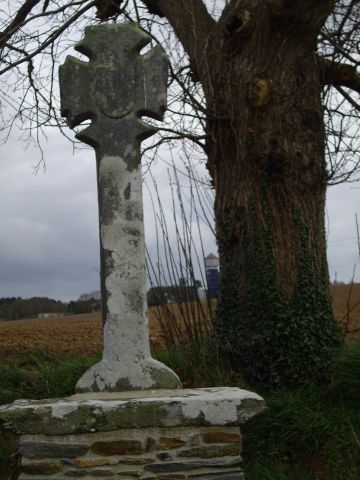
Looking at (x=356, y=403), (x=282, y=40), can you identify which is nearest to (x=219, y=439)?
(x=356, y=403)

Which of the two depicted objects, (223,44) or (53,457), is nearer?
(53,457)

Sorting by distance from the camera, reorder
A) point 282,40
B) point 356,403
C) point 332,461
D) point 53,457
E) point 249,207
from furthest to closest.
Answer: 1. point 282,40
2. point 249,207
3. point 356,403
4. point 332,461
5. point 53,457

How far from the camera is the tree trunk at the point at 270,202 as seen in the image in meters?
5.42

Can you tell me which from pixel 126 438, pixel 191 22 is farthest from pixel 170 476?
pixel 191 22

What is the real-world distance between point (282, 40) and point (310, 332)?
2928 mm

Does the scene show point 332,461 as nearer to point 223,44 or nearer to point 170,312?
point 170,312

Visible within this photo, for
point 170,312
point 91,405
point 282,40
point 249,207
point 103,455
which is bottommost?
point 103,455

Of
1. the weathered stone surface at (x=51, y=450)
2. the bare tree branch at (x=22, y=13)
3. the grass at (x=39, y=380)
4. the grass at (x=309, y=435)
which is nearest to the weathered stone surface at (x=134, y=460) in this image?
the weathered stone surface at (x=51, y=450)

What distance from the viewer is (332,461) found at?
4152mm

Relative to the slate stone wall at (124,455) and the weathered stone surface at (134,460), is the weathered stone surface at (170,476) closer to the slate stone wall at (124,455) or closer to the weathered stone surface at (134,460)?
the slate stone wall at (124,455)

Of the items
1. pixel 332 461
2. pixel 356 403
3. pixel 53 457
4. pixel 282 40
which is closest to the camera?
pixel 53 457

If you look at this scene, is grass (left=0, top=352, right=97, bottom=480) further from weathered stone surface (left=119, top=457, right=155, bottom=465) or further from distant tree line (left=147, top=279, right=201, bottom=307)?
weathered stone surface (left=119, top=457, right=155, bottom=465)

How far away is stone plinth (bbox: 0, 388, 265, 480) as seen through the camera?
326cm

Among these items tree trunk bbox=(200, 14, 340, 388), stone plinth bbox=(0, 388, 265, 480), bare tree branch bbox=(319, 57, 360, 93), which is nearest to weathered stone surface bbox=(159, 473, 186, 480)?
stone plinth bbox=(0, 388, 265, 480)
